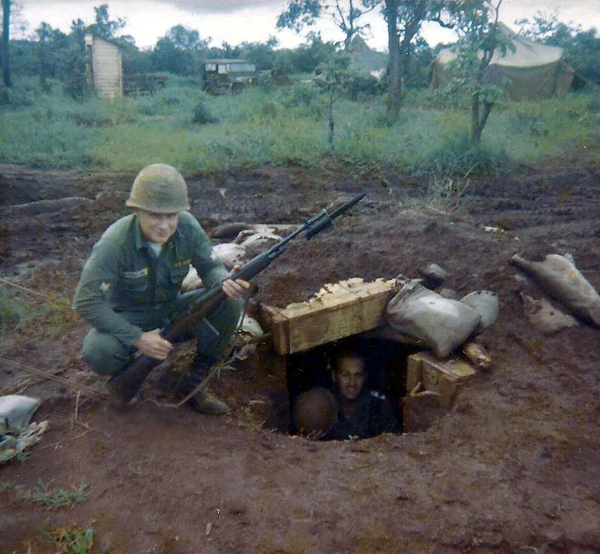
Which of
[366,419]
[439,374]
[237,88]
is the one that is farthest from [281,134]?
[439,374]

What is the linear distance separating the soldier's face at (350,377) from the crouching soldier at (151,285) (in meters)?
1.26

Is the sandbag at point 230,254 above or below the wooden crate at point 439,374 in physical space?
above

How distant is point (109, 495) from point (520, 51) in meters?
18.0

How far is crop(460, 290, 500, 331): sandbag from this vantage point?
12.2 ft

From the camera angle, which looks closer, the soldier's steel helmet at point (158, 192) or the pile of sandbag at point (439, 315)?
the soldier's steel helmet at point (158, 192)

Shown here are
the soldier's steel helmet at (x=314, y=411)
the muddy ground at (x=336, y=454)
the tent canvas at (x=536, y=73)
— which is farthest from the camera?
the tent canvas at (x=536, y=73)

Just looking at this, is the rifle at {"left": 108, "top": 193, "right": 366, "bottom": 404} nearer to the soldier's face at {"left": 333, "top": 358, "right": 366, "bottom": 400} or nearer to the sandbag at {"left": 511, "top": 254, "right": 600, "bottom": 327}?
the soldier's face at {"left": 333, "top": 358, "right": 366, "bottom": 400}

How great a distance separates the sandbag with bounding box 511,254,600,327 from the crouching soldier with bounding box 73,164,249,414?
1.97m

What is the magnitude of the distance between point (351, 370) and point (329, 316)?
687 millimetres

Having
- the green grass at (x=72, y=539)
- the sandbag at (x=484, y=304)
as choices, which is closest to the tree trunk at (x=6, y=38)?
the sandbag at (x=484, y=304)

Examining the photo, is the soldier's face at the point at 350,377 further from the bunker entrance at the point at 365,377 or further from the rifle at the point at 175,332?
the rifle at the point at 175,332

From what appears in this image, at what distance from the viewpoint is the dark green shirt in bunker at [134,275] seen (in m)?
2.76

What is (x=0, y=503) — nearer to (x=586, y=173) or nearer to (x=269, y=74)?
(x=586, y=173)

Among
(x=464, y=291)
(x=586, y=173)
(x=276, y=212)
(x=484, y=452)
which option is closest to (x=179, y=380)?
(x=484, y=452)
